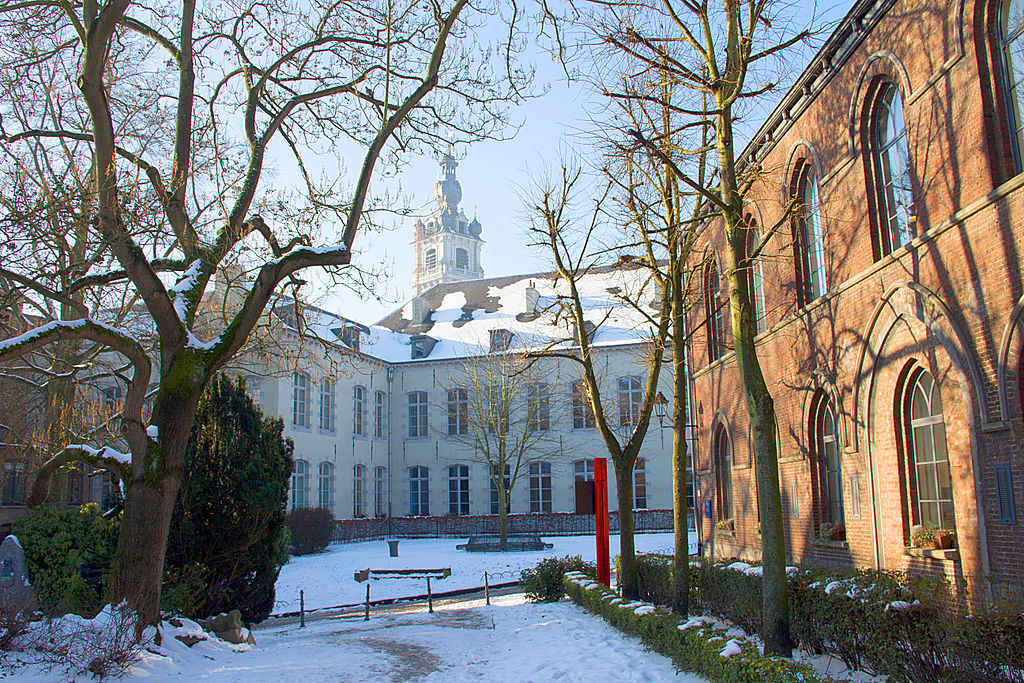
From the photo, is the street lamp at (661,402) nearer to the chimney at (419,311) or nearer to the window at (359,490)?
the window at (359,490)

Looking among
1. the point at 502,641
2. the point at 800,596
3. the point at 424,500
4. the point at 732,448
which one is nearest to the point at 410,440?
the point at 424,500

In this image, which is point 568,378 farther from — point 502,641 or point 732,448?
point 502,641

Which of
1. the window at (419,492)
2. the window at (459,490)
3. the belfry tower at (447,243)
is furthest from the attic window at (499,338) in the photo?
the belfry tower at (447,243)

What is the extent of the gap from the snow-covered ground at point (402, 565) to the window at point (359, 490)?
12.5ft


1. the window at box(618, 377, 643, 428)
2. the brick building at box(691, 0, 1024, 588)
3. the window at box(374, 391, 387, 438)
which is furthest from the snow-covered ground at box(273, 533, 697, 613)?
the brick building at box(691, 0, 1024, 588)

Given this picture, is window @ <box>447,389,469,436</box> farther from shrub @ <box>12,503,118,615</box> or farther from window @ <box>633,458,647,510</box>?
shrub @ <box>12,503,118,615</box>

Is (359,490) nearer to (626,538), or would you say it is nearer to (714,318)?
(714,318)

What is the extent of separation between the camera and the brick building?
8359 mm

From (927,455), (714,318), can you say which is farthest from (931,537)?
(714,318)

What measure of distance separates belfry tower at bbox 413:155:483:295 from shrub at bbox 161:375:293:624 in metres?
79.5

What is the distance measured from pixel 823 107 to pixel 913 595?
8.45 metres

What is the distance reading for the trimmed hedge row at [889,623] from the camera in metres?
5.36

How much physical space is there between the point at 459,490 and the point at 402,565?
1484cm

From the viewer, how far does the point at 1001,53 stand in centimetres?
845
